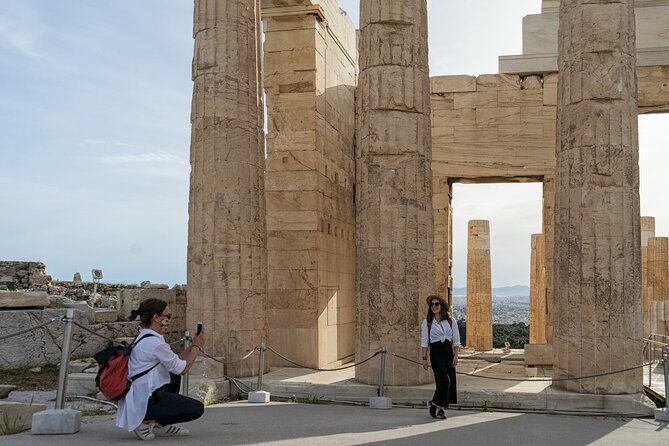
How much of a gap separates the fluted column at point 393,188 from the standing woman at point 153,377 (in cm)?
595

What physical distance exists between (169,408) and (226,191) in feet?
23.0

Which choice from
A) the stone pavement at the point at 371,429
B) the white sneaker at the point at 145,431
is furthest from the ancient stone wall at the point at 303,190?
the white sneaker at the point at 145,431

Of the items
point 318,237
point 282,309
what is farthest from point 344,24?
point 282,309

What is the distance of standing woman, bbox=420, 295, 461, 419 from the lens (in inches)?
398

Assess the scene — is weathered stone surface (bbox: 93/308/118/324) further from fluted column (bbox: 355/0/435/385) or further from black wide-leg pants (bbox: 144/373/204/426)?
black wide-leg pants (bbox: 144/373/204/426)

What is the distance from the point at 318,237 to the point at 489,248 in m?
15.1

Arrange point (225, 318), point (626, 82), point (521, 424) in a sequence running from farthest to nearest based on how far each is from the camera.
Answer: point (225, 318) → point (626, 82) → point (521, 424)

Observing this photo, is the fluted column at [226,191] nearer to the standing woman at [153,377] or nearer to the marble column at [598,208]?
the marble column at [598,208]

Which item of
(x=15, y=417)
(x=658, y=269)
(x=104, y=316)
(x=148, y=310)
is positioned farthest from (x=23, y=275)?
(x=658, y=269)

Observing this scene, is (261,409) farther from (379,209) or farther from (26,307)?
(26,307)

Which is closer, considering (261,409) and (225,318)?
(261,409)

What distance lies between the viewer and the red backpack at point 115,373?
726cm

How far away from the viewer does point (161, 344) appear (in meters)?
7.27

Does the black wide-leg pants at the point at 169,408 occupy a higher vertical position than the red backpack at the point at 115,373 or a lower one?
lower
